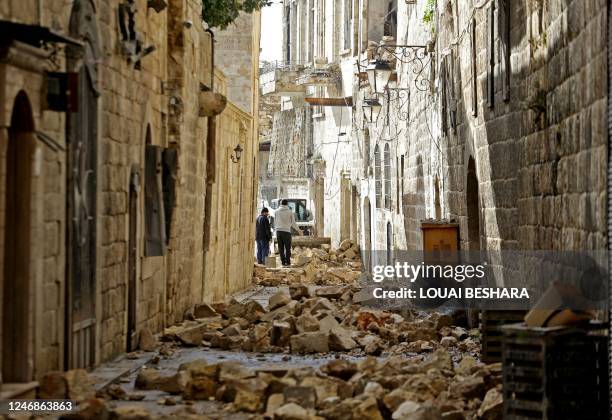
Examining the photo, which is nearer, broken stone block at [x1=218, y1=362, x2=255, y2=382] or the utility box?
broken stone block at [x1=218, y1=362, x2=255, y2=382]

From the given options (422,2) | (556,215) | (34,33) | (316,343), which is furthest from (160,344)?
(422,2)

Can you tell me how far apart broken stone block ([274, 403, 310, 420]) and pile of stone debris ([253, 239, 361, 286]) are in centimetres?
1756

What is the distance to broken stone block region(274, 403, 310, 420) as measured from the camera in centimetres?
776

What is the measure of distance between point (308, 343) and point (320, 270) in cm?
1656

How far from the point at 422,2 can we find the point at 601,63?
518 inches

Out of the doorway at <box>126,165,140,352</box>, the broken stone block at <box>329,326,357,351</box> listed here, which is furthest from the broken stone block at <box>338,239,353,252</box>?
the doorway at <box>126,165,140,352</box>

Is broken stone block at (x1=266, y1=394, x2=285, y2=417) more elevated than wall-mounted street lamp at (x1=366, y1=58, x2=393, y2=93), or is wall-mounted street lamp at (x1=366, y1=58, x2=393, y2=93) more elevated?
wall-mounted street lamp at (x1=366, y1=58, x2=393, y2=93)

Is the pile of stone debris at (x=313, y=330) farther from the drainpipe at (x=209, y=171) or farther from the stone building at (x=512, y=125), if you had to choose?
the drainpipe at (x=209, y=171)

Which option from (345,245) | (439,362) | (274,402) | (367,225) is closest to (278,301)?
(439,362)

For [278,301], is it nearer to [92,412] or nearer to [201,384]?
[201,384]

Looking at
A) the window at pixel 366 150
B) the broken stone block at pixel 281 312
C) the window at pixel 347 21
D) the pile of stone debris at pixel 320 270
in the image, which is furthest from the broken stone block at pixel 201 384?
the window at pixel 347 21

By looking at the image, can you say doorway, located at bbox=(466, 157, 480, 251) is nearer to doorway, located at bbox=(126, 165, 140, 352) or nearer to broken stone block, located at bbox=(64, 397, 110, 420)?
doorway, located at bbox=(126, 165, 140, 352)

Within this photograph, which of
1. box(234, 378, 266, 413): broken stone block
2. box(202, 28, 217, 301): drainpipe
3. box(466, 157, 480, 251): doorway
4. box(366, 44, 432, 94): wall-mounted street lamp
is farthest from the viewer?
box(366, 44, 432, 94): wall-mounted street lamp

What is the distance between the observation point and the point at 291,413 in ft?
25.7
